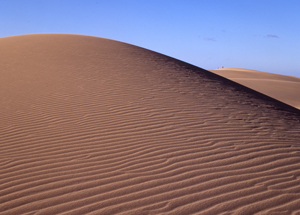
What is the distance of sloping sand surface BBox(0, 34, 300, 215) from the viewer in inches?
123

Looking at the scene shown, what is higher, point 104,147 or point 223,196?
point 104,147

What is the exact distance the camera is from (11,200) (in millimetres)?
3117

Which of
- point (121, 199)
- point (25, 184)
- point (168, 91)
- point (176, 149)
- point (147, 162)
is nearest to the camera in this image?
point (121, 199)

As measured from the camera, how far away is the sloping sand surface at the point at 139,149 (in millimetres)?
3115

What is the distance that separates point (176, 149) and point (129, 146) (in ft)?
2.42

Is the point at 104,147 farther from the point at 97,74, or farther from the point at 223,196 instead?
the point at 97,74

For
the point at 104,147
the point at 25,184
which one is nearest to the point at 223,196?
the point at 104,147

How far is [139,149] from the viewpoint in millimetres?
4211

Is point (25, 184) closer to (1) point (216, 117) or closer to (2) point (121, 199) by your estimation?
(2) point (121, 199)

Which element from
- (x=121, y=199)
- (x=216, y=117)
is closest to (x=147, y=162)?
(x=121, y=199)

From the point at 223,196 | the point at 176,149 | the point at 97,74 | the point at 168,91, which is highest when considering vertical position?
the point at 97,74

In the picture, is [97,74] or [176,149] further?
[97,74]

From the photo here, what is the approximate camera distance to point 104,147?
4254 millimetres

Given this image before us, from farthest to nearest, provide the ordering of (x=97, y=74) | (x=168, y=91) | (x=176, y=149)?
(x=97, y=74) → (x=168, y=91) → (x=176, y=149)
